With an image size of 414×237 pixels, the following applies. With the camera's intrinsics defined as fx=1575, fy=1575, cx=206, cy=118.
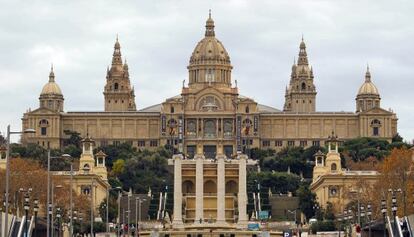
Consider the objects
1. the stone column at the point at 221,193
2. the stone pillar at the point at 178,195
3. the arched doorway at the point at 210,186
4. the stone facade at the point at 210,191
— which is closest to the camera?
the stone pillar at the point at 178,195

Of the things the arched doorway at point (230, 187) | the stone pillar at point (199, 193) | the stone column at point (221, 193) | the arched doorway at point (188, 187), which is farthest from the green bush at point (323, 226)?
the arched doorway at point (188, 187)

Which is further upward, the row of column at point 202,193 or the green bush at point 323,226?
the row of column at point 202,193

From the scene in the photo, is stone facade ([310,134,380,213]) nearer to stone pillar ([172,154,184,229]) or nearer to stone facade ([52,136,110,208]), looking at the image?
stone pillar ([172,154,184,229])

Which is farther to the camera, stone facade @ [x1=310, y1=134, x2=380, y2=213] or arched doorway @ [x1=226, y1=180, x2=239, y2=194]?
arched doorway @ [x1=226, y1=180, x2=239, y2=194]

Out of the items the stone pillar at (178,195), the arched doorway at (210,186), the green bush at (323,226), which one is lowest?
the green bush at (323,226)

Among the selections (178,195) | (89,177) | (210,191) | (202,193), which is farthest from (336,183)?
(89,177)

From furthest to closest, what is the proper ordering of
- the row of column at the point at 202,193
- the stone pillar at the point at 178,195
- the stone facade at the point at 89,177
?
the stone facade at the point at 89,177
the row of column at the point at 202,193
the stone pillar at the point at 178,195

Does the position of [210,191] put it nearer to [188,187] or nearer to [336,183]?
[188,187]

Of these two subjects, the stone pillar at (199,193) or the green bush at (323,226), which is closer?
the green bush at (323,226)

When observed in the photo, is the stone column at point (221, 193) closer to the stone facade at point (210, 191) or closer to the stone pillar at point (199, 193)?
the stone facade at point (210, 191)

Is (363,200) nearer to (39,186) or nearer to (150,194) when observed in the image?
(39,186)

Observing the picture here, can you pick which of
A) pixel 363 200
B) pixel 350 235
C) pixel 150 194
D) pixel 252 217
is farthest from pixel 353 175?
pixel 350 235

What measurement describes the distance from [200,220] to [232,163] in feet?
76.7

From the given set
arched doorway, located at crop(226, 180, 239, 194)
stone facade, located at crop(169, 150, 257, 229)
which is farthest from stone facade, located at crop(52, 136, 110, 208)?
arched doorway, located at crop(226, 180, 239, 194)
